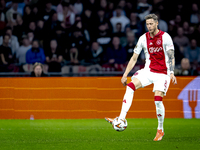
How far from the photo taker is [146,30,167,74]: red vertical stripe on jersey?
6004mm

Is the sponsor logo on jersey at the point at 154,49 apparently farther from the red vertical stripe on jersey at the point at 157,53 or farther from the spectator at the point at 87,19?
the spectator at the point at 87,19

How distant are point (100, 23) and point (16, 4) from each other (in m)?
3.13

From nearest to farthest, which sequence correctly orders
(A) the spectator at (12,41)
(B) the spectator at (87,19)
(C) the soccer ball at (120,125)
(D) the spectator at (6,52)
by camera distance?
(C) the soccer ball at (120,125)
(D) the spectator at (6,52)
(A) the spectator at (12,41)
(B) the spectator at (87,19)

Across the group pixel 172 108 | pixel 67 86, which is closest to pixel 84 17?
pixel 67 86

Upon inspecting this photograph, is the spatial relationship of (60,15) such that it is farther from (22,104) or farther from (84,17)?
(22,104)

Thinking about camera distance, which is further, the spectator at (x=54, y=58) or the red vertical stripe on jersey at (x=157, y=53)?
the spectator at (x=54, y=58)

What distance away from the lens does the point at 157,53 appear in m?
6.04

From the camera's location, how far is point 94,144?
5605mm

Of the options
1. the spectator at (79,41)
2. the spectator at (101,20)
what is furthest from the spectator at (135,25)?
the spectator at (79,41)

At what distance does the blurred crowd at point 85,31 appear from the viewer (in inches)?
463

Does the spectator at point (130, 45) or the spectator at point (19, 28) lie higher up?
the spectator at point (19, 28)

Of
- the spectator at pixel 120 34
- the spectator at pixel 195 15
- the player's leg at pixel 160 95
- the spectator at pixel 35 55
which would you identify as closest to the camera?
the player's leg at pixel 160 95

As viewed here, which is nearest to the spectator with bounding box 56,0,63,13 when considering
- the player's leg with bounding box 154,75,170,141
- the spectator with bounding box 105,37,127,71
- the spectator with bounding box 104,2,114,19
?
the spectator with bounding box 104,2,114,19

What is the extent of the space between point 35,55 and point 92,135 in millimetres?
5642
